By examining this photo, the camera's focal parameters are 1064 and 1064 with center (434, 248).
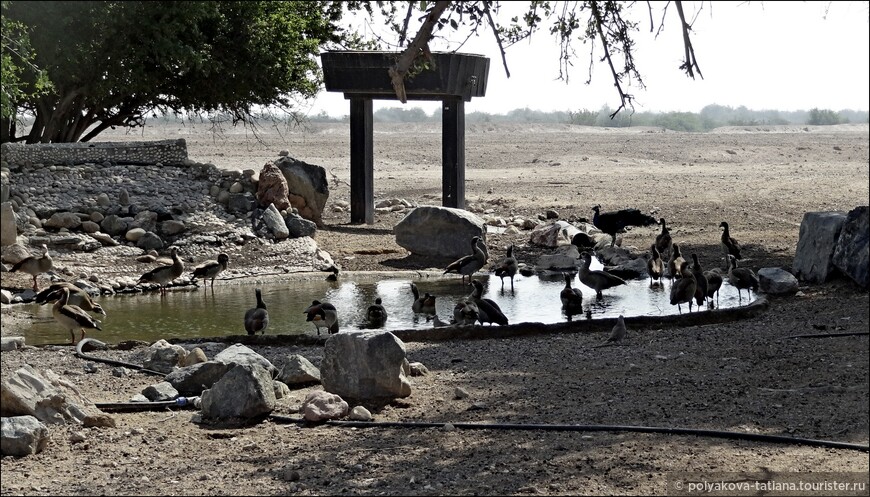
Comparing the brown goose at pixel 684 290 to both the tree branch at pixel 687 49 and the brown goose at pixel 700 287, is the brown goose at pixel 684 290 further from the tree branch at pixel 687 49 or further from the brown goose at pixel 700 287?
the tree branch at pixel 687 49

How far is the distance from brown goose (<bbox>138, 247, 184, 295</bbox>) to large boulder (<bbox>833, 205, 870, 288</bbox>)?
987cm

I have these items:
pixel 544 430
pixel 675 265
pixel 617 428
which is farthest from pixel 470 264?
pixel 617 428

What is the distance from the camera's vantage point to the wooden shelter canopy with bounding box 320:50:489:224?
2238 centimetres

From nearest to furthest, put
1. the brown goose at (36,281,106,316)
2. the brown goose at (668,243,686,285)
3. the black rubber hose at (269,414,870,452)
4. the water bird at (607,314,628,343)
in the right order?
the black rubber hose at (269,414,870,452), the water bird at (607,314,628,343), the brown goose at (36,281,106,316), the brown goose at (668,243,686,285)

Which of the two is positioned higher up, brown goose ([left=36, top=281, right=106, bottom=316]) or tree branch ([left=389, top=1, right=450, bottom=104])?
tree branch ([left=389, top=1, right=450, bottom=104])

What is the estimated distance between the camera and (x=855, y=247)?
1342 cm

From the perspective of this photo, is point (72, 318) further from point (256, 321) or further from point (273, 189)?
point (273, 189)

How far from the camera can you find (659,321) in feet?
40.9

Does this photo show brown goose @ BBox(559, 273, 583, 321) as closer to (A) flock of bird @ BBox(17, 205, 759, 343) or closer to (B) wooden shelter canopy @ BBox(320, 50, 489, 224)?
(A) flock of bird @ BBox(17, 205, 759, 343)

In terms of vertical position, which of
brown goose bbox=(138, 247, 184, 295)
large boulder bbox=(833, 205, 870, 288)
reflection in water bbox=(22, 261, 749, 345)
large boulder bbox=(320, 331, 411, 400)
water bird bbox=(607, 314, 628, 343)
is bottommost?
reflection in water bbox=(22, 261, 749, 345)

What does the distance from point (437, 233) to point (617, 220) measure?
488 centimetres

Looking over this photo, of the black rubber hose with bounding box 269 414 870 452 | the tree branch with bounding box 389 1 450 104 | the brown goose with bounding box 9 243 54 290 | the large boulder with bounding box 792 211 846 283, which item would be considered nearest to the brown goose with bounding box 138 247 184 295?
the brown goose with bounding box 9 243 54 290

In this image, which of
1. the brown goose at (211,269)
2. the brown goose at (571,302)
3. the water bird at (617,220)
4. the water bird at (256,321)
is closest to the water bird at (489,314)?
the brown goose at (571,302)

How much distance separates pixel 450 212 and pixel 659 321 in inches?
318
